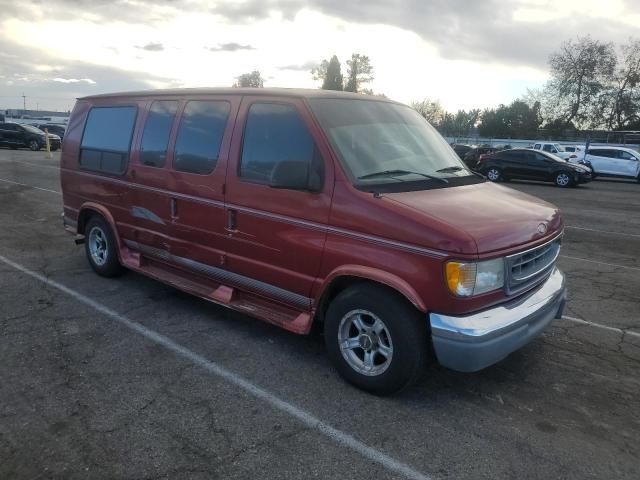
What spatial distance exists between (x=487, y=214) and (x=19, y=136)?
32307 mm

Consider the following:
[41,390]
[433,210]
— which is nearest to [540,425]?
[433,210]

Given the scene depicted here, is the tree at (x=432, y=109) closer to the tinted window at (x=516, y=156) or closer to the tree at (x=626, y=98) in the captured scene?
the tree at (x=626, y=98)

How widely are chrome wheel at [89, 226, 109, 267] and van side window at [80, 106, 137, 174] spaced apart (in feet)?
2.47

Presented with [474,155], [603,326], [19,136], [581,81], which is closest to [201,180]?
[603,326]

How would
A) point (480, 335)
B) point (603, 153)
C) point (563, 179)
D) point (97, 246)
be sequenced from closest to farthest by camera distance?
point (480, 335), point (97, 246), point (563, 179), point (603, 153)

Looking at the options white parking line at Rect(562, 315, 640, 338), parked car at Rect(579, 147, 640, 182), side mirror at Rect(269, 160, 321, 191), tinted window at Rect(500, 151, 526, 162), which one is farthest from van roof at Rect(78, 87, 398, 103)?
parked car at Rect(579, 147, 640, 182)

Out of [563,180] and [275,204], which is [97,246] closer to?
[275,204]

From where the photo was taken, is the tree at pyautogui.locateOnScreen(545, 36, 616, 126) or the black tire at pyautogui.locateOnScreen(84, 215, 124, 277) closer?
the black tire at pyautogui.locateOnScreen(84, 215, 124, 277)

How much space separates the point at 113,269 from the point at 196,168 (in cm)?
207

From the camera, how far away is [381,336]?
357 cm

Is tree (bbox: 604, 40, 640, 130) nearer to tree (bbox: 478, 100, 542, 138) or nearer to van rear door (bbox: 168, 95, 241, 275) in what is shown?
tree (bbox: 478, 100, 542, 138)

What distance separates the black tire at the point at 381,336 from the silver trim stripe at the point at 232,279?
0.35 meters

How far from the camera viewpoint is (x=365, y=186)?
363 cm

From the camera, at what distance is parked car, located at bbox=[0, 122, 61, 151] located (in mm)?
29469
